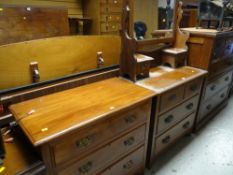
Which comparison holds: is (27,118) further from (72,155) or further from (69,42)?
(69,42)

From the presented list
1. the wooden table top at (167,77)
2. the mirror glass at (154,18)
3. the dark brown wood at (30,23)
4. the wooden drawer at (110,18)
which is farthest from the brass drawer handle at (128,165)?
the wooden drawer at (110,18)

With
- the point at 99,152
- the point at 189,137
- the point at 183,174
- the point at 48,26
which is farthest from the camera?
the point at 189,137

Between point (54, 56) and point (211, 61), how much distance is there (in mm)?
1472

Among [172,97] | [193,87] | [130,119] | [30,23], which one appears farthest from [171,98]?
[30,23]

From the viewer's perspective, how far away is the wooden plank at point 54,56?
1147mm

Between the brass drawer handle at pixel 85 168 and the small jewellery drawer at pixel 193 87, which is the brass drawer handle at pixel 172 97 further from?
the brass drawer handle at pixel 85 168

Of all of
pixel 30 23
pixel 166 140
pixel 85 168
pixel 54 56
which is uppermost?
pixel 30 23

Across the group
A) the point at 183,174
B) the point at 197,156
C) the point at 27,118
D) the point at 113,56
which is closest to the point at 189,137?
the point at 197,156

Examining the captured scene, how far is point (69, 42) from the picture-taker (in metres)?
1.42

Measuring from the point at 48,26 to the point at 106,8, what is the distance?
83cm

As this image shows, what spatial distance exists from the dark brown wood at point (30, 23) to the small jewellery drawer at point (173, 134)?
136cm

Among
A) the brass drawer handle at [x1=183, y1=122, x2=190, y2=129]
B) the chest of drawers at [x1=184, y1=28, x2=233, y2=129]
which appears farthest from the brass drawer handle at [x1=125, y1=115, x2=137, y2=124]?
the chest of drawers at [x1=184, y1=28, x2=233, y2=129]

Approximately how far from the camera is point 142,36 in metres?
1.72

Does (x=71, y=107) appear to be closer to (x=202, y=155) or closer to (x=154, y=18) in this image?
(x=154, y=18)
